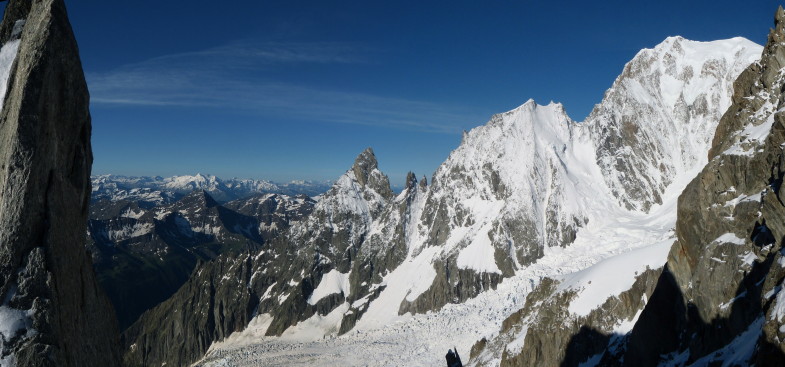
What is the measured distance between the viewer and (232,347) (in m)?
175

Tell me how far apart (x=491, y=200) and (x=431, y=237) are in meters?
29.4

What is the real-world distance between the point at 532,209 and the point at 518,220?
21.0 ft

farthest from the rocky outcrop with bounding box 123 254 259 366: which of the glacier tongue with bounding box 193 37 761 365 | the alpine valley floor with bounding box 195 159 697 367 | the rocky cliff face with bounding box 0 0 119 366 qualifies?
the rocky cliff face with bounding box 0 0 119 366

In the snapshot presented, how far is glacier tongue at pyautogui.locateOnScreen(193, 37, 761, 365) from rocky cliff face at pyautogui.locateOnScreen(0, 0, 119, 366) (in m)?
119

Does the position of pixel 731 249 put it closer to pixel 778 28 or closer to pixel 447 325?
pixel 778 28

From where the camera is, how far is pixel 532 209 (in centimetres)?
16688

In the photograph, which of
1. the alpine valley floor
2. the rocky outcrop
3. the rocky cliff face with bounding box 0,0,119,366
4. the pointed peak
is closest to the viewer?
the rocky cliff face with bounding box 0,0,119,366

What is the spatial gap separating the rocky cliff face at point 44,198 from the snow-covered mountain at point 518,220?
118101mm

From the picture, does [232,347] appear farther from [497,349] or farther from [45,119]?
[45,119]

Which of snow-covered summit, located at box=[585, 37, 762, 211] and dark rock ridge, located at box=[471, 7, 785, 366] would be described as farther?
snow-covered summit, located at box=[585, 37, 762, 211]

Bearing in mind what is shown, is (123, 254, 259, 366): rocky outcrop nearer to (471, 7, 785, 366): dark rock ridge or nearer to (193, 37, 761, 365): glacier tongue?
(193, 37, 761, 365): glacier tongue

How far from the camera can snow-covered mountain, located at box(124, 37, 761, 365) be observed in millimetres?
145375

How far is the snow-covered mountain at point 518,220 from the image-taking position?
145 metres

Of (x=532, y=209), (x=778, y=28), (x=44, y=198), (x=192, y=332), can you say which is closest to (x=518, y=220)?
(x=532, y=209)
